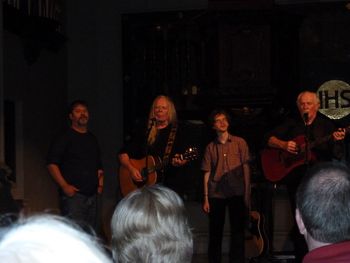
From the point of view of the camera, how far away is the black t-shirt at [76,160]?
6543 millimetres

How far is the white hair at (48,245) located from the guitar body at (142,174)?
5.35 m

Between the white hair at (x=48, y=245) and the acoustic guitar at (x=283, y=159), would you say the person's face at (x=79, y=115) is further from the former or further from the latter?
the white hair at (x=48, y=245)

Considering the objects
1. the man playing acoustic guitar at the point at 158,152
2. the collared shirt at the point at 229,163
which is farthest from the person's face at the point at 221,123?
the man playing acoustic guitar at the point at 158,152

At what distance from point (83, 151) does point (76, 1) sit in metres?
3.65

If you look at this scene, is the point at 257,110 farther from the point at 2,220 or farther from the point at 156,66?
the point at 2,220

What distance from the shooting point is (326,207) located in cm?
234

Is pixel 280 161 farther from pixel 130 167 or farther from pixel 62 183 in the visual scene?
pixel 62 183

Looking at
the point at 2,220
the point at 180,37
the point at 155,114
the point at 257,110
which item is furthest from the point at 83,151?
the point at 2,220

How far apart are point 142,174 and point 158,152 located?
27 cm

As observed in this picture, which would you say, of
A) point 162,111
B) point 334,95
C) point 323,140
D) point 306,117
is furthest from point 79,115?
point 334,95

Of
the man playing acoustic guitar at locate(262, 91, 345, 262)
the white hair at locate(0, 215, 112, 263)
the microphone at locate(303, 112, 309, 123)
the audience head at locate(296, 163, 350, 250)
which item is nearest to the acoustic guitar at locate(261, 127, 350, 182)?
the man playing acoustic guitar at locate(262, 91, 345, 262)

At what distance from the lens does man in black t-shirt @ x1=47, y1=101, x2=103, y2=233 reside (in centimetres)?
646

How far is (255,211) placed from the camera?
754 cm

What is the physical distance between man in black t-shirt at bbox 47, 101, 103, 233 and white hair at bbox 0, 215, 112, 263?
5.32 meters
